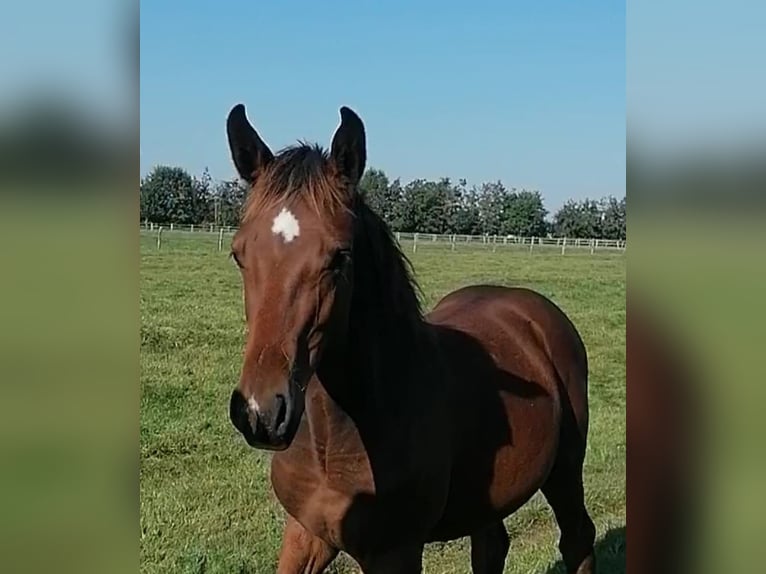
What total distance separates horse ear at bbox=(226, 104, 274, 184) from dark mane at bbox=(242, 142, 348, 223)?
0.11ft

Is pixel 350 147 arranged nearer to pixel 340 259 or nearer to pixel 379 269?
pixel 340 259

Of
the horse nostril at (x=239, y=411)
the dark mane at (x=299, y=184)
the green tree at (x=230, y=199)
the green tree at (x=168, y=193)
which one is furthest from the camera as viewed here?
the green tree at (x=168, y=193)

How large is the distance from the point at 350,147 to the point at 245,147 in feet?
0.87

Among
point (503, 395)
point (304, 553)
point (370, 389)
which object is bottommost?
point (304, 553)

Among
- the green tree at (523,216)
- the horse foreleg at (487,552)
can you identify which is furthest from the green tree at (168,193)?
the green tree at (523,216)

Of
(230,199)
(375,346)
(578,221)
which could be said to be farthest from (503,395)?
(578,221)

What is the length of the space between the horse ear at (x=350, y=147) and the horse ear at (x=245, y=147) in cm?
18

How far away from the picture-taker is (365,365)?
224 centimetres

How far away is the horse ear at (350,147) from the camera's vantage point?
192cm

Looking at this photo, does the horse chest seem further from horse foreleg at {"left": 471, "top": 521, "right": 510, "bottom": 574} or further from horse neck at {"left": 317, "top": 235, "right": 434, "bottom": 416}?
horse foreleg at {"left": 471, "top": 521, "right": 510, "bottom": 574}

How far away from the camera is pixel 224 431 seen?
533cm

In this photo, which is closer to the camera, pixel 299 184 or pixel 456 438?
pixel 299 184

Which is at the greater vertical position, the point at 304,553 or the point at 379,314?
the point at 379,314
